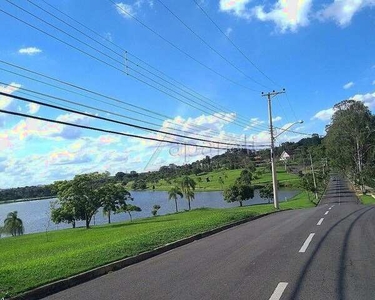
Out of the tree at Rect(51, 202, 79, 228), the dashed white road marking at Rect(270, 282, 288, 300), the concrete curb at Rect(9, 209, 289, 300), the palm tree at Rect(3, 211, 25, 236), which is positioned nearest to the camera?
the dashed white road marking at Rect(270, 282, 288, 300)

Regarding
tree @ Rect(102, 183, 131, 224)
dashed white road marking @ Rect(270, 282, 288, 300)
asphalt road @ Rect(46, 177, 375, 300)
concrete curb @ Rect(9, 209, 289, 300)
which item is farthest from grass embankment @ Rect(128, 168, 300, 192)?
dashed white road marking @ Rect(270, 282, 288, 300)

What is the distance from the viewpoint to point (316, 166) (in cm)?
14000

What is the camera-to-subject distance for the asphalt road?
6785 millimetres

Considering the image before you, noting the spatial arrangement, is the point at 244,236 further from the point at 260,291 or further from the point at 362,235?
the point at 260,291

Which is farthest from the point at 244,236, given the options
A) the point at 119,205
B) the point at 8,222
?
the point at 8,222

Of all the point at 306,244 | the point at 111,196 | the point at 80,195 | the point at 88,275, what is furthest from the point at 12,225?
the point at 306,244

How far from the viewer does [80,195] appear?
51594mm

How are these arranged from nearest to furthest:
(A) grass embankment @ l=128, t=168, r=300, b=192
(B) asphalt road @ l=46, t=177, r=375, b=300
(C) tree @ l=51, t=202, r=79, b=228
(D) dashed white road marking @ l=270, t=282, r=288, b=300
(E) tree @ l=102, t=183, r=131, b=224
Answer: (D) dashed white road marking @ l=270, t=282, r=288, b=300 → (B) asphalt road @ l=46, t=177, r=375, b=300 → (C) tree @ l=51, t=202, r=79, b=228 → (E) tree @ l=102, t=183, r=131, b=224 → (A) grass embankment @ l=128, t=168, r=300, b=192

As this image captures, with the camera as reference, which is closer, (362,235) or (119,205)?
(362,235)

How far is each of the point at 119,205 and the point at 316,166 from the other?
315 ft

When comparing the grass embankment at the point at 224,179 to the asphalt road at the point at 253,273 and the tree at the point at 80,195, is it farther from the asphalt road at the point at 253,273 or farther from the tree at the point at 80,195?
the asphalt road at the point at 253,273

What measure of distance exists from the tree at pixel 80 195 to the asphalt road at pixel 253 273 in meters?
41.0

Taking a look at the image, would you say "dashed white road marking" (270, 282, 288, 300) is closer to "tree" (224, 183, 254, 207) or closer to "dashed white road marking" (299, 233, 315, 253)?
"dashed white road marking" (299, 233, 315, 253)

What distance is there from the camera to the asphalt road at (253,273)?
6785mm
